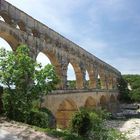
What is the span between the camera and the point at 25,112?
15492 millimetres

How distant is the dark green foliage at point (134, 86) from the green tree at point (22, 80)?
52.3m

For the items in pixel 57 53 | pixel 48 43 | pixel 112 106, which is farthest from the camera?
pixel 112 106

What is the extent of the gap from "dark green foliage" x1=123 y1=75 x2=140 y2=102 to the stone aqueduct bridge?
22.3 metres

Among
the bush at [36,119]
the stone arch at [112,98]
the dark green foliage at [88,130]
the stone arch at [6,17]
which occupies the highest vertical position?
the stone arch at [6,17]

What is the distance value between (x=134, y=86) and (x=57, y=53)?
1909 inches

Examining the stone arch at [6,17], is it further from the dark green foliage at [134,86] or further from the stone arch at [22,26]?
the dark green foliage at [134,86]

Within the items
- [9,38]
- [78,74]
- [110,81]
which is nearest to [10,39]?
[9,38]

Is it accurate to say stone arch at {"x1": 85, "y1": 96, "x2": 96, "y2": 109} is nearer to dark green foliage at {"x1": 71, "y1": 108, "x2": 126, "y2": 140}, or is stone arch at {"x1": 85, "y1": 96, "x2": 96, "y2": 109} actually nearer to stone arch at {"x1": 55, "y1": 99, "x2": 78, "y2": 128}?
stone arch at {"x1": 55, "y1": 99, "x2": 78, "y2": 128}

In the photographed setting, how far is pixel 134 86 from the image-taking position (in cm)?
7350

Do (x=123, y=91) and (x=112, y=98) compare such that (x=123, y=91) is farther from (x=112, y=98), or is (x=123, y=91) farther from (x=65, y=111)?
(x=65, y=111)

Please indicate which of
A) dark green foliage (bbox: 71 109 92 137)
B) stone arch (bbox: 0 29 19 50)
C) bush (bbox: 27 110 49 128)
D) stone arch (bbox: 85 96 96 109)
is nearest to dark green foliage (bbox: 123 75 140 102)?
stone arch (bbox: 85 96 96 109)

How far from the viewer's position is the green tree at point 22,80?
1484 centimetres

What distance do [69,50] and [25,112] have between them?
17813 millimetres

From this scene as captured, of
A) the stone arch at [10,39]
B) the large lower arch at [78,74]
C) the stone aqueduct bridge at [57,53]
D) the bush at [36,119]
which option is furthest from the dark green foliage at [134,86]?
the bush at [36,119]
